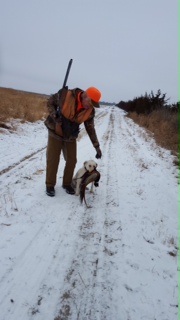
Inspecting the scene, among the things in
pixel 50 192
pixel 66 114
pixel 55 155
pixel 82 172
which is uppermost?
pixel 66 114

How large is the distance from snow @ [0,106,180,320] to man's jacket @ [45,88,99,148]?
126 cm

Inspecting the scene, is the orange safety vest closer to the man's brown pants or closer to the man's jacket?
the man's jacket

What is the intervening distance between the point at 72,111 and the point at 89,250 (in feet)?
7.70

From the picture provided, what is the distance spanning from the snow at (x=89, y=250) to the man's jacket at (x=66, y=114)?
1.26 m

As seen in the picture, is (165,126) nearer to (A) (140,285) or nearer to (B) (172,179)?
(B) (172,179)

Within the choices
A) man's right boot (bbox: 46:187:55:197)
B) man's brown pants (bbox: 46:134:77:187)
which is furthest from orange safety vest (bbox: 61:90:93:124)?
man's right boot (bbox: 46:187:55:197)

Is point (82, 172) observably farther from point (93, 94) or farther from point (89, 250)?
point (89, 250)

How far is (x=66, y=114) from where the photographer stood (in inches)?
171

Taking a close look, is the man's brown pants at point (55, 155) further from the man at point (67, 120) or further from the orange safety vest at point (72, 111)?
the orange safety vest at point (72, 111)

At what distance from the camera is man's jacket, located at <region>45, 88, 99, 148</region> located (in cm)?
429

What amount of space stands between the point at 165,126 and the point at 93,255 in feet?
43.4

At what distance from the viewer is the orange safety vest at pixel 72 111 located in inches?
168

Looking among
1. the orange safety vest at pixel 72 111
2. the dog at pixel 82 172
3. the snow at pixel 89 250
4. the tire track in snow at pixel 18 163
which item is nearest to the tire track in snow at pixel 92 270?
the snow at pixel 89 250

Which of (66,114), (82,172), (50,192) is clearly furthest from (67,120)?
(50,192)
